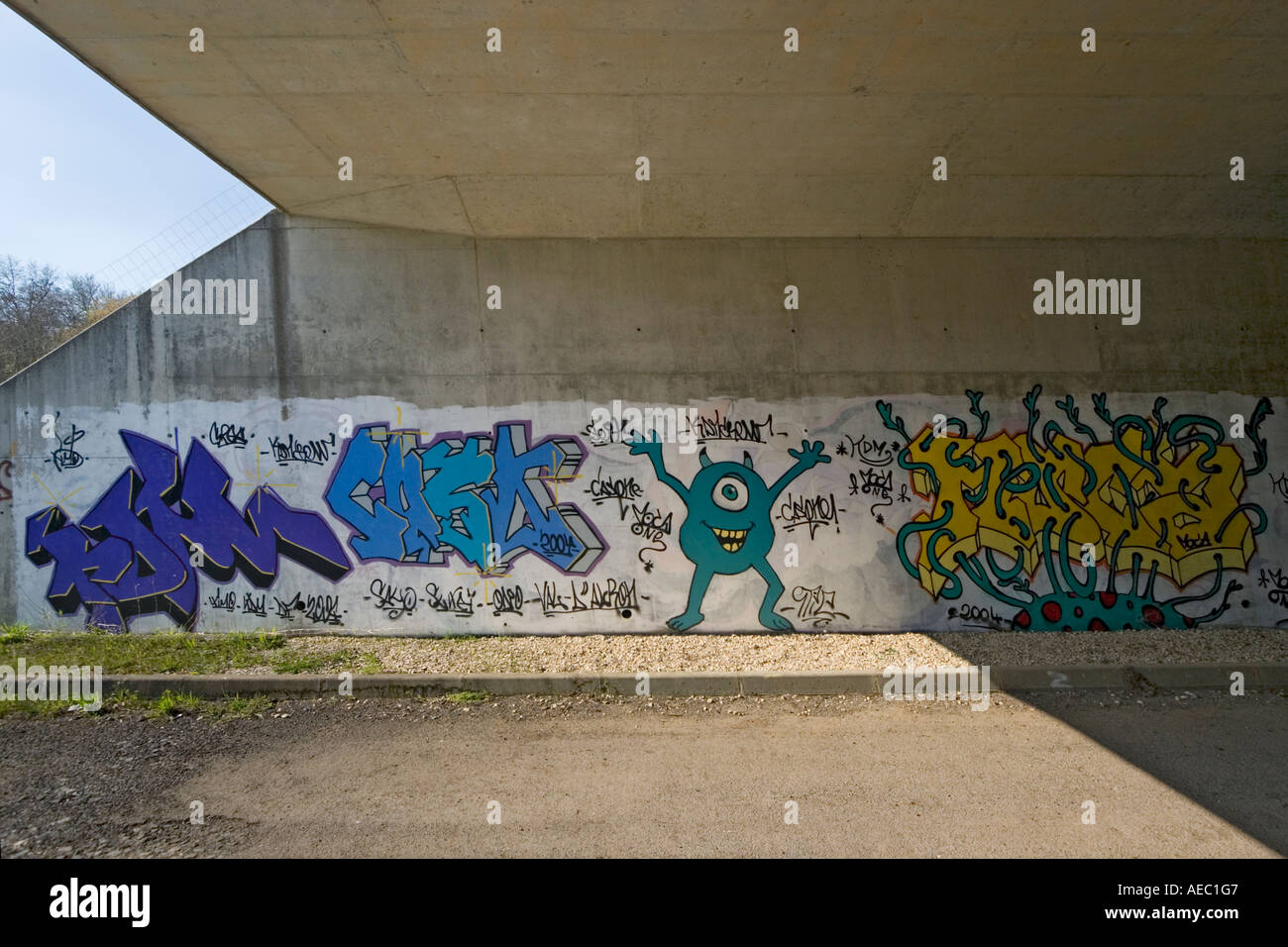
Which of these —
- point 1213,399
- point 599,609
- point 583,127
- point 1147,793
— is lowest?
point 1147,793

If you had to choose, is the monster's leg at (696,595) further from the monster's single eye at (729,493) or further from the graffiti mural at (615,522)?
the monster's single eye at (729,493)

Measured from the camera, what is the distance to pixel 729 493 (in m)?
7.86

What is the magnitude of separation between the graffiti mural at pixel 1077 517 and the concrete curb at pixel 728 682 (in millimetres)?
1399

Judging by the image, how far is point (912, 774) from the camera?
15.4ft

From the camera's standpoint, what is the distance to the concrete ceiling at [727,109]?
5016 millimetres

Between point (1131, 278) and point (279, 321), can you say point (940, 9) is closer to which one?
point (1131, 278)

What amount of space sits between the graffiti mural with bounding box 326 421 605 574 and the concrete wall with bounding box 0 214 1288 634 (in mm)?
32

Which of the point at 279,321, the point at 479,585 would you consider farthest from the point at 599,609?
the point at 279,321

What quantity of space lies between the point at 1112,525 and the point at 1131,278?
9.73ft

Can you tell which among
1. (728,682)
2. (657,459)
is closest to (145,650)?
(657,459)

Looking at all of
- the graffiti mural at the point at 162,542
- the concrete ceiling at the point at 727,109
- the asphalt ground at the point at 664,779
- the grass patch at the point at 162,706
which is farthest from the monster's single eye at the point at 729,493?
the grass patch at the point at 162,706

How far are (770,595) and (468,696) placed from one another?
3.48 metres

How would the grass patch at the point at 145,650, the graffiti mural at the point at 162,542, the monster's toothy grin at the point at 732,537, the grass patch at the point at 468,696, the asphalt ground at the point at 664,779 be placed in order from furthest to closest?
Result: the monster's toothy grin at the point at 732,537, the graffiti mural at the point at 162,542, the grass patch at the point at 145,650, the grass patch at the point at 468,696, the asphalt ground at the point at 664,779
